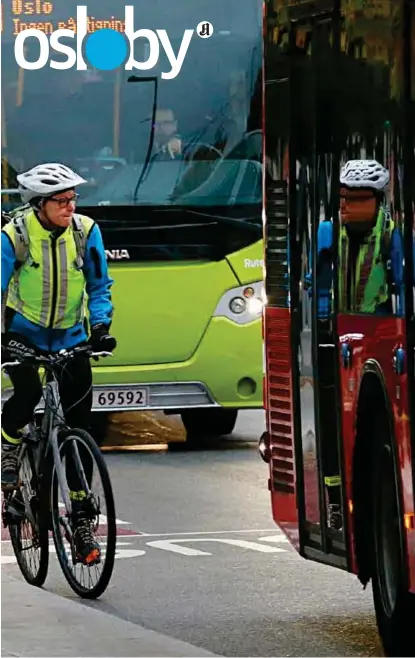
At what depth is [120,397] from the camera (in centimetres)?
1723

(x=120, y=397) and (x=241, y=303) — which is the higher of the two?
(x=241, y=303)

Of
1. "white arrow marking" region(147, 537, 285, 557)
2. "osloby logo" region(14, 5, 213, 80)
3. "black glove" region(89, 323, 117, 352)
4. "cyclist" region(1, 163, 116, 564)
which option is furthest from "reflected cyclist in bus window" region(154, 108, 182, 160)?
"black glove" region(89, 323, 117, 352)

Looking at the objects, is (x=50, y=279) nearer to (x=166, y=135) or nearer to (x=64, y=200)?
(x=64, y=200)

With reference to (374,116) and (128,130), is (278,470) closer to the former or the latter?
(374,116)

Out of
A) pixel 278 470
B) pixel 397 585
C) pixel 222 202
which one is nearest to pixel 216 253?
pixel 222 202

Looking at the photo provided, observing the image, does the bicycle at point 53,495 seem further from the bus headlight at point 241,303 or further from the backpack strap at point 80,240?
the bus headlight at point 241,303

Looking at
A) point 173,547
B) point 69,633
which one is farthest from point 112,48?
point 69,633

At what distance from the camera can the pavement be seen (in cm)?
825

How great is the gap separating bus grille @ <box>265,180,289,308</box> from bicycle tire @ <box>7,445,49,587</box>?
1.62 metres

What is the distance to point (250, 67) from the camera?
17.3 m

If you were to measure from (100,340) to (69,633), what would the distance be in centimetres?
220

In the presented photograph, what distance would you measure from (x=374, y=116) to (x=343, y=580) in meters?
3.33

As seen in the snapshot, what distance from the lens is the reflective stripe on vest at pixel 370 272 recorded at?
825cm

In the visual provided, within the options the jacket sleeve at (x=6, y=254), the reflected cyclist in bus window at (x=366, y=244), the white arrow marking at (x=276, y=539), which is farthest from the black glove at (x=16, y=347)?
the reflected cyclist in bus window at (x=366, y=244)
